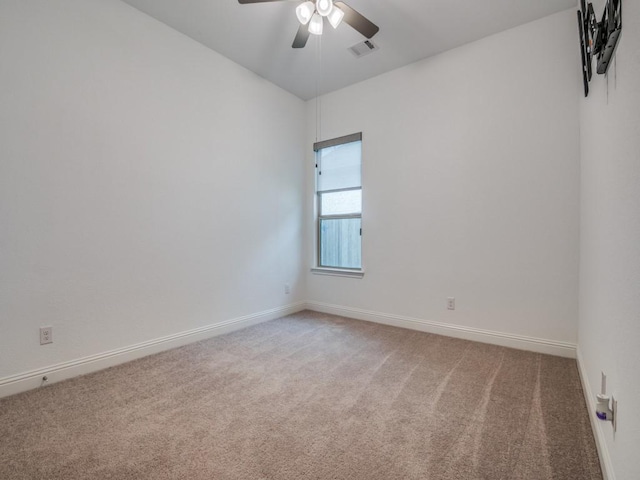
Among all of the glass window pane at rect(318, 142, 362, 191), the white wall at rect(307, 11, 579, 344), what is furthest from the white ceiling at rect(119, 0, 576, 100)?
the glass window pane at rect(318, 142, 362, 191)

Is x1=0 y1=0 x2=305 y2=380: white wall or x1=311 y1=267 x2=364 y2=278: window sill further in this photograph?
x1=311 y1=267 x2=364 y2=278: window sill

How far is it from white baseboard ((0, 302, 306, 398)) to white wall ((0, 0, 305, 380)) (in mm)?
50

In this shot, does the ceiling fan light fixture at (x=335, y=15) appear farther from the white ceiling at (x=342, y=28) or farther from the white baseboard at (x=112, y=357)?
the white baseboard at (x=112, y=357)

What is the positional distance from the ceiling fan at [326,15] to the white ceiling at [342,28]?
0.32m

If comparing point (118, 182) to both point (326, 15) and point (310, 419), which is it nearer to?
point (326, 15)

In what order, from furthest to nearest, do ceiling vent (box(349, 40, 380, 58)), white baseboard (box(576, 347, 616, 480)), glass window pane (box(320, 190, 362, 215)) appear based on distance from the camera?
glass window pane (box(320, 190, 362, 215)) → ceiling vent (box(349, 40, 380, 58)) → white baseboard (box(576, 347, 616, 480))

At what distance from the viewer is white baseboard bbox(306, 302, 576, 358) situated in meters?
2.53

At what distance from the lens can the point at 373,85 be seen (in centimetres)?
361

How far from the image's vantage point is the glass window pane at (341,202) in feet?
12.6

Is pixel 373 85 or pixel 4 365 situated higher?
pixel 373 85

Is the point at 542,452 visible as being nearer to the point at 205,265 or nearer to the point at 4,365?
the point at 205,265

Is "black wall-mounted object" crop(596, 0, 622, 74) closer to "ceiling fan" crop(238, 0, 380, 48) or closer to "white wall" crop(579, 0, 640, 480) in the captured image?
"white wall" crop(579, 0, 640, 480)

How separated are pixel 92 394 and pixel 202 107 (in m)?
2.65

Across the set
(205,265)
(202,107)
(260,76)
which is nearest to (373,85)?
(260,76)
